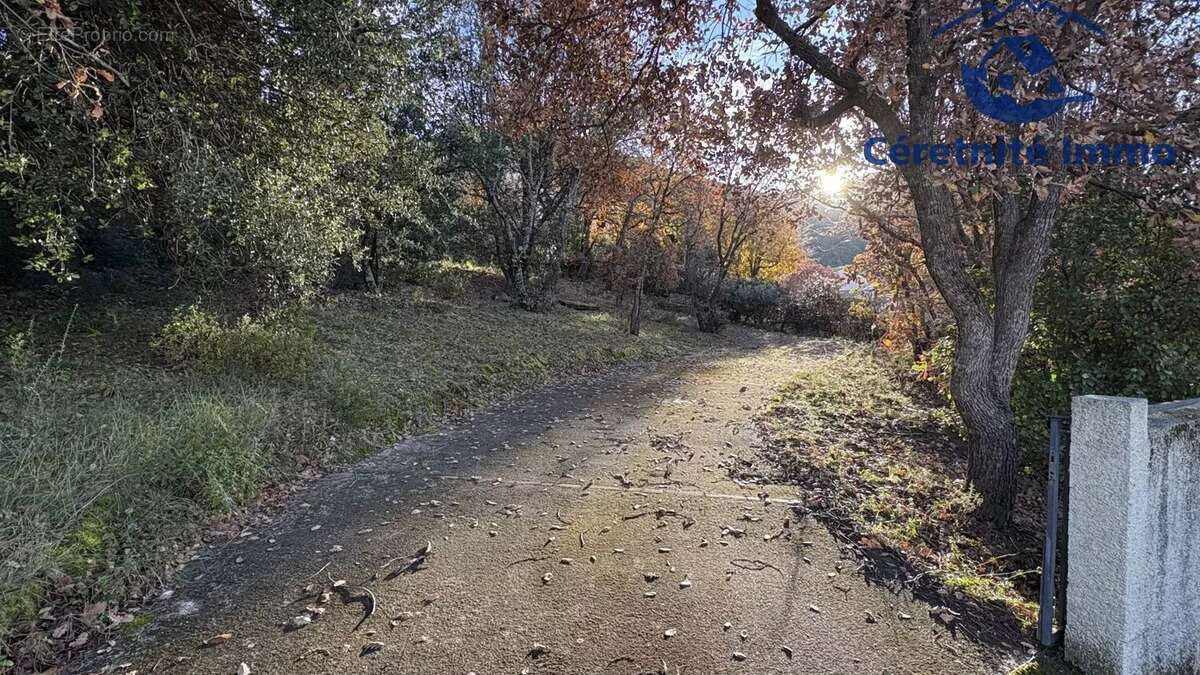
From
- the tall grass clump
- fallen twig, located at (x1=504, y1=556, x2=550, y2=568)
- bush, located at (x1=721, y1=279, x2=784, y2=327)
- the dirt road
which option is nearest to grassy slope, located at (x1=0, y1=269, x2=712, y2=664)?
the tall grass clump

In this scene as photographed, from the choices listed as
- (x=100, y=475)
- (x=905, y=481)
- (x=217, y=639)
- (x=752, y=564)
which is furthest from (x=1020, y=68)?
(x=100, y=475)

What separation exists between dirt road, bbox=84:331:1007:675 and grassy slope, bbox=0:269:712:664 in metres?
0.33

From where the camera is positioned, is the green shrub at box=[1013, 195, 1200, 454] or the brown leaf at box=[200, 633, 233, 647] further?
the green shrub at box=[1013, 195, 1200, 454]

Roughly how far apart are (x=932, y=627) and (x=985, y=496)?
5.38 ft

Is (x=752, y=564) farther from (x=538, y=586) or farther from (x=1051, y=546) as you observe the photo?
(x=1051, y=546)

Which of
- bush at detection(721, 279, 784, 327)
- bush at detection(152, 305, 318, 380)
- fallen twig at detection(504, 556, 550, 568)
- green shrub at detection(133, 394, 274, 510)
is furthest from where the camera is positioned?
bush at detection(721, 279, 784, 327)

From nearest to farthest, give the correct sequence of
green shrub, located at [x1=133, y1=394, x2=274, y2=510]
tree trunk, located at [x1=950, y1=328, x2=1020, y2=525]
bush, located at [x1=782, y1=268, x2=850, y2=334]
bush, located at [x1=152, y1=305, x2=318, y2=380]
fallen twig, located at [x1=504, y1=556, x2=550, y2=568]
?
fallen twig, located at [x1=504, y1=556, x2=550, y2=568], green shrub, located at [x1=133, y1=394, x2=274, y2=510], tree trunk, located at [x1=950, y1=328, x2=1020, y2=525], bush, located at [x1=152, y1=305, x2=318, y2=380], bush, located at [x1=782, y1=268, x2=850, y2=334]

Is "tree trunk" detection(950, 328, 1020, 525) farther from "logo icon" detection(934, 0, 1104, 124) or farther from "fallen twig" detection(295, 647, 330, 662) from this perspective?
"fallen twig" detection(295, 647, 330, 662)

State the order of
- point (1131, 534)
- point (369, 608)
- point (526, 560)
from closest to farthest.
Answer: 1. point (1131, 534)
2. point (369, 608)
3. point (526, 560)

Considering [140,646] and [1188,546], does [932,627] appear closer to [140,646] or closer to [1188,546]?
[1188,546]

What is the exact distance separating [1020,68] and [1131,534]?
2.39 meters

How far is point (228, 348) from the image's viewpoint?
16.9 feet

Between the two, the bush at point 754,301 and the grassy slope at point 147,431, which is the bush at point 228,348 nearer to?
the grassy slope at point 147,431

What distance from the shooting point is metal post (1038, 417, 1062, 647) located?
7.59ft
